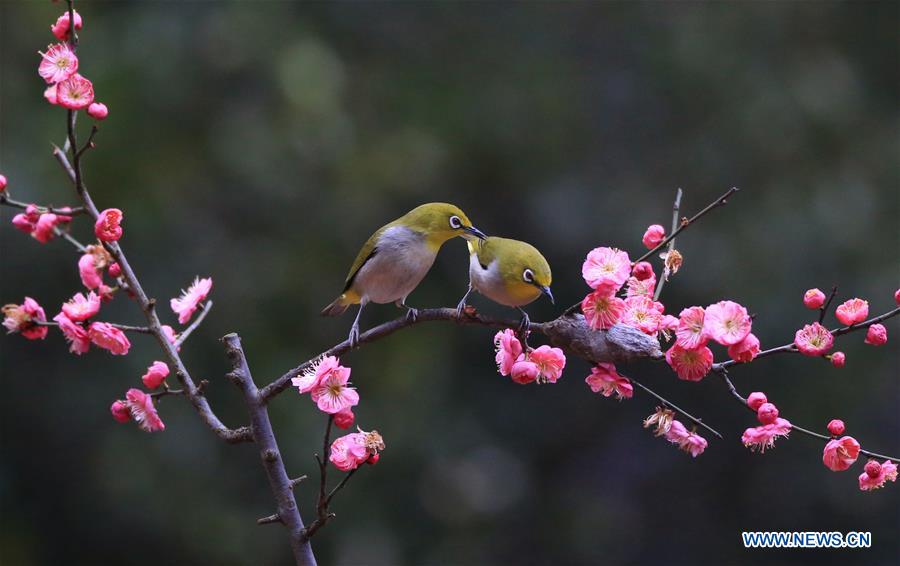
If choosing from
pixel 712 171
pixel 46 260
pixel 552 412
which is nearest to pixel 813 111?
pixel 712 171

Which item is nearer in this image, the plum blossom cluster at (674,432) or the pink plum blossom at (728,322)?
the pink plum blossom at (728,322)

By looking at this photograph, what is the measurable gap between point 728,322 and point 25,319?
4.37 feet

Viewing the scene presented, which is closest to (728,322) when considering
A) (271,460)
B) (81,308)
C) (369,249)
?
(271,460)

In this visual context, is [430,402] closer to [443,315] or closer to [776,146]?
[776,146]

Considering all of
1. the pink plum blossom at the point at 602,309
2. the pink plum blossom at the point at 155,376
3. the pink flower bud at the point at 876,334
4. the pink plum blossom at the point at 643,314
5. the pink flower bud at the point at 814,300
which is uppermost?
the pink flower bud at the point at 814,300

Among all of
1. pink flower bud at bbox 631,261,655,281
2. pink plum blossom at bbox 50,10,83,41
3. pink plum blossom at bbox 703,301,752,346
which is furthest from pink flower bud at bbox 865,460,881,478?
pink plum blossom at bbox 50,10,83,41

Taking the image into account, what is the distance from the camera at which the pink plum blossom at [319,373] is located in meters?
1.78

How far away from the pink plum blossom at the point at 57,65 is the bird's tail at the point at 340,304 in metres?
1.05

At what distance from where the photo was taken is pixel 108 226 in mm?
1864

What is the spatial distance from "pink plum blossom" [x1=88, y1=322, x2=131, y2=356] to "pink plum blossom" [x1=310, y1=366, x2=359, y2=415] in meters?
0.41

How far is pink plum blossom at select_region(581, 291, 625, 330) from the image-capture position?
68.3 inches

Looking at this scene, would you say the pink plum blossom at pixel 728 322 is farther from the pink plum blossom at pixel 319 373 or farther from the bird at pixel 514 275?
the pink plum blossom at pixel 319 373

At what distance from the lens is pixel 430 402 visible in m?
7.76

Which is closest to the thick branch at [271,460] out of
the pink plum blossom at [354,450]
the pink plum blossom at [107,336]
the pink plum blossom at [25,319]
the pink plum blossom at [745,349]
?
the pink plum blossom at [354,450]
